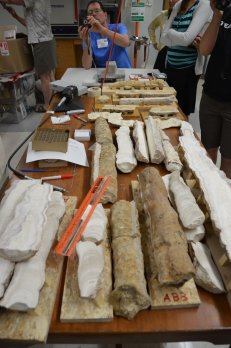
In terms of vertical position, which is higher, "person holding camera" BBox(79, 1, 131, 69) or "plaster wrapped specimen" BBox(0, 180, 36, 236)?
"person holding camera" BBox(79, 1, 131, 69)

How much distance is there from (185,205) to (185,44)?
5.64 feet

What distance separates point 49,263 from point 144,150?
2.21 ft

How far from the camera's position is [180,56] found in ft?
7.44

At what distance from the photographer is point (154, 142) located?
3.93ft

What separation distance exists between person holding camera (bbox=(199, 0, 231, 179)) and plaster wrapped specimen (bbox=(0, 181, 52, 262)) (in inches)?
46.6

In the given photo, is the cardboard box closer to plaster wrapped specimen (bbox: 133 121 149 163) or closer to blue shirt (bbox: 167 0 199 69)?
blue shirt (bbox: 167 0 199 69)

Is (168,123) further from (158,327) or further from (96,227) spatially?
(158,327)

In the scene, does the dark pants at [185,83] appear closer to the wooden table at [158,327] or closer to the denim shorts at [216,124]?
the denim shorts at [216,124]

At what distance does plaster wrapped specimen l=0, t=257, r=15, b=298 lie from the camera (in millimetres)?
587

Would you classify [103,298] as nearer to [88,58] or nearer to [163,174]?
[163,174]

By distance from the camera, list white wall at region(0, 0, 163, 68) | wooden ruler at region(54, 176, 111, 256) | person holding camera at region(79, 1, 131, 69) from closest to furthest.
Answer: wooden ruler at region(54, 176, 111, 256) → person holding camera at region(79, 1, 131, 69) → white wall at region(0, 0, 163, 68)

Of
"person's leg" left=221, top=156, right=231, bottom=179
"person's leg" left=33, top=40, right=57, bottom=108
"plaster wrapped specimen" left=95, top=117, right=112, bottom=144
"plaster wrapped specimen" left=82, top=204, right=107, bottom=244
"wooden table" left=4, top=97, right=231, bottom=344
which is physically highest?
"person's leg" left=33, top=40, right=57, bottom=108

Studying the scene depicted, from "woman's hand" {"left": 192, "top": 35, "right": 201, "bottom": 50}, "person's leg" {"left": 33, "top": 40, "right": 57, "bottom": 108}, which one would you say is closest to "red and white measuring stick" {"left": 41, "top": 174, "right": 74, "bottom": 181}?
"woman's hand" {"left": 192, "top": 35, "right": 201, "bottom": 50}

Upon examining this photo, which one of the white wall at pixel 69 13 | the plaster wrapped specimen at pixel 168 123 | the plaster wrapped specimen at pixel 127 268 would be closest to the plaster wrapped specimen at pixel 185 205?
the plaster wrapped specimen at pixel 127 268
